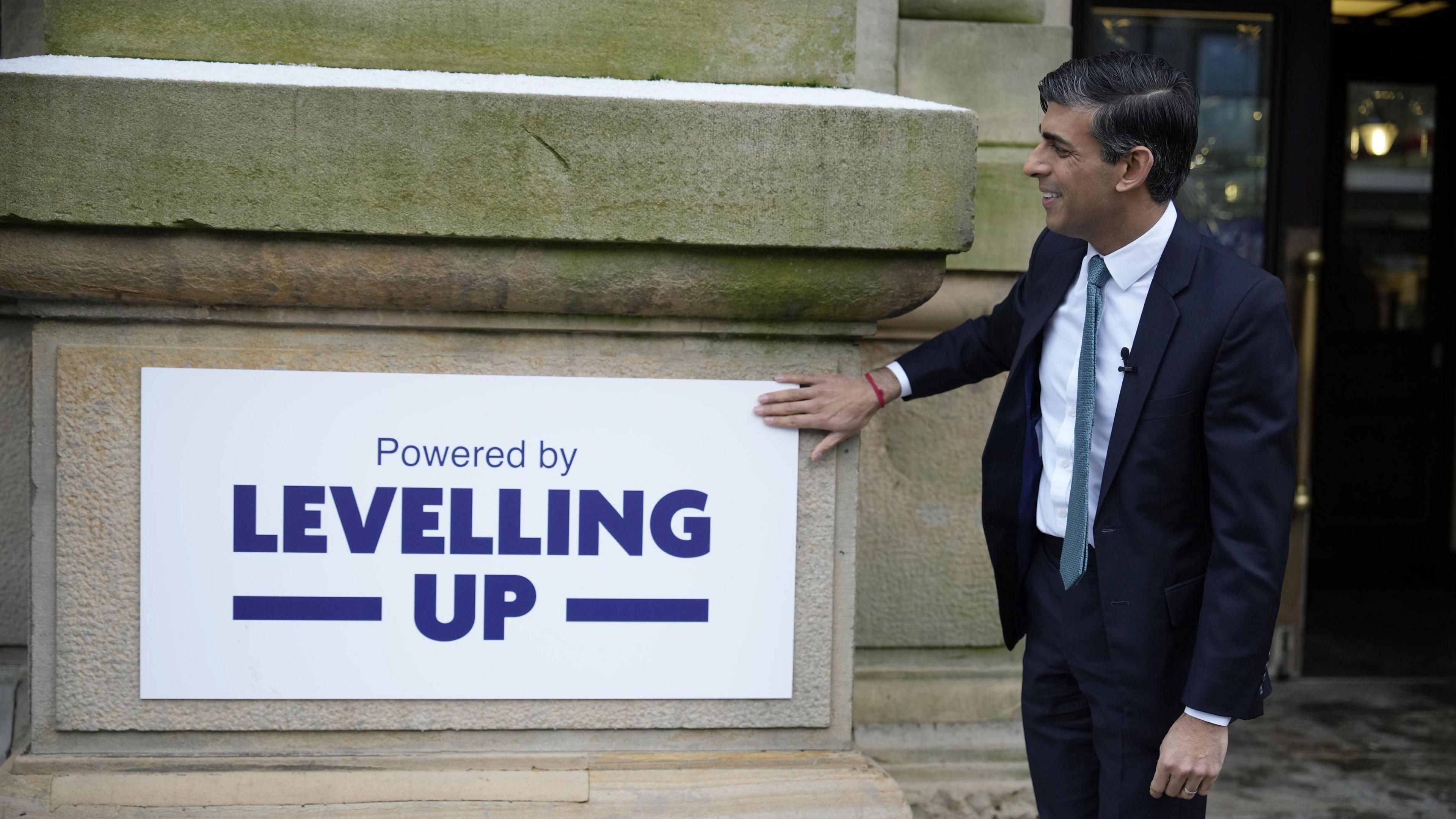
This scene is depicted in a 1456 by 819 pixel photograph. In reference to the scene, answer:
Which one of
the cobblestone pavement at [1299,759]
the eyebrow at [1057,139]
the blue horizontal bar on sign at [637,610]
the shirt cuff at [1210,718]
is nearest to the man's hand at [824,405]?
the blue horizontal bar on sign at [637,610]

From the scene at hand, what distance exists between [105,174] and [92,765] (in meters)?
1.12

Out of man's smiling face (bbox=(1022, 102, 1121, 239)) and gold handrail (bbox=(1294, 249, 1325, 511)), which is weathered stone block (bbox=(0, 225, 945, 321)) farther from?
gold handrail (bbox=(1294, 249, 1325, 511))

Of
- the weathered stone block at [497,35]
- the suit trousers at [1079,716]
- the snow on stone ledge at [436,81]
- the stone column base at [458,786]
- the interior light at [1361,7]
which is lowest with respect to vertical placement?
the stone column base at [458,786]

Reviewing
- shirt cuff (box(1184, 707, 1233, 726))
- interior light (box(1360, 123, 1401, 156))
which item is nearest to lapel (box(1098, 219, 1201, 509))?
shirt cuff (box(1184, 707, 1233, 726))

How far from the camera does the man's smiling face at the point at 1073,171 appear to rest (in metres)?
2.07

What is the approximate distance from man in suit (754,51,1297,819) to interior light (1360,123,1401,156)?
5311 millimetres

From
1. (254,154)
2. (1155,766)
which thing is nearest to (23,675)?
(254,154)

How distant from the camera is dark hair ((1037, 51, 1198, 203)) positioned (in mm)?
2023

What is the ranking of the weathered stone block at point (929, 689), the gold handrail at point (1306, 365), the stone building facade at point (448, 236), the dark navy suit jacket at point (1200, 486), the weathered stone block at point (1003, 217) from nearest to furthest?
the dark navy suit jacket at point (1200, 486)
the stone building facade at point (448, 236)
the weathered stone block at point (1003, 217)
the weathered stone block at point (929, 689)
the gold handrail at point (1306, 365)

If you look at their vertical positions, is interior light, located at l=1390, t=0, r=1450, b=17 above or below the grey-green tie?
above

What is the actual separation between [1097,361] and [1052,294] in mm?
222

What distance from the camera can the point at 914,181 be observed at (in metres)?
2.41

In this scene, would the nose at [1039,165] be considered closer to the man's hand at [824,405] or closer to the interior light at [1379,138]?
the man's hand at [824,405]

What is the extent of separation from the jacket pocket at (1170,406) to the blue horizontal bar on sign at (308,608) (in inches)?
57.2
